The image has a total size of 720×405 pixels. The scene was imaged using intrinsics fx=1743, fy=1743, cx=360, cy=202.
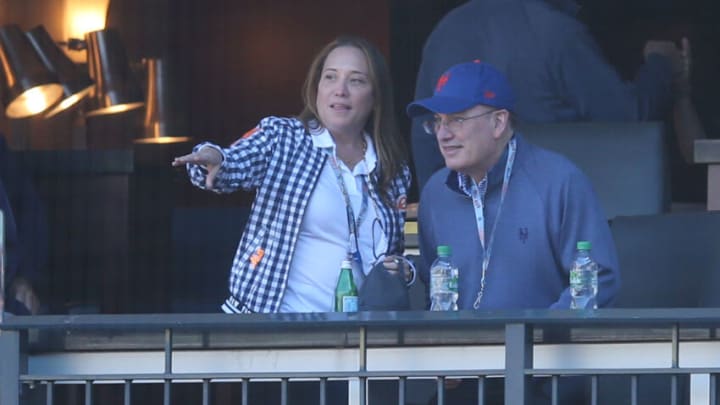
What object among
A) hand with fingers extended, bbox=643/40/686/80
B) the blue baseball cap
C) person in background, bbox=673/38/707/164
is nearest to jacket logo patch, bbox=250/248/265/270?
the blue baseball cap

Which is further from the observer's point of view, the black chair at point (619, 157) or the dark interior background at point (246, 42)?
the dark interior background at point (246, 42)

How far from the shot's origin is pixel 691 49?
8734 millimetres

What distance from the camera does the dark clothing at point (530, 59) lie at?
6000mm

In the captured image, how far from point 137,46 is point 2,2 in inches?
32.7

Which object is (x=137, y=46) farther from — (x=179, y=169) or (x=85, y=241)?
(x=85, y=241)

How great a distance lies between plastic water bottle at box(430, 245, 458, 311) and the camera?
4488 mm

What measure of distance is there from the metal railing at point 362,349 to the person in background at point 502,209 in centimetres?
69

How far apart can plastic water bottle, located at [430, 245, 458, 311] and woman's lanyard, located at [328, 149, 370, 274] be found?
260 millimetres

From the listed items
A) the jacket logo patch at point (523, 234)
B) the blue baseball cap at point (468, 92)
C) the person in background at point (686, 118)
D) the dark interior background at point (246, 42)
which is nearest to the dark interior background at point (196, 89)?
the dark interior background at point (246, 42)

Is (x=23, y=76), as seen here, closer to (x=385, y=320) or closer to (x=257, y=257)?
(x=257, y=257)

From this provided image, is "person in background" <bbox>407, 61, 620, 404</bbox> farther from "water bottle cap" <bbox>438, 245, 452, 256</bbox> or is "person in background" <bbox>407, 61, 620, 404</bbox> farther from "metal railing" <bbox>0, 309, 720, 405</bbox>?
"metal railing" <bbox>0, 309, 720, 405</bbox>

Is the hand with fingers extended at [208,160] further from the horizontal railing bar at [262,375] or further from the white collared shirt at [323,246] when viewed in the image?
the horizontal railing bar at [262,375]

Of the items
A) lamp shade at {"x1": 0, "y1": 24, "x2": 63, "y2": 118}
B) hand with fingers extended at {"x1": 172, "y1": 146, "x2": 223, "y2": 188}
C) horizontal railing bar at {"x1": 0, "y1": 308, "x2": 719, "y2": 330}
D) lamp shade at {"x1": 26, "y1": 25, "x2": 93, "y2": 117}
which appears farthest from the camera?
lamp shade at {"x1": 26, "y1": 25, "x2": 93, "y2": 117}

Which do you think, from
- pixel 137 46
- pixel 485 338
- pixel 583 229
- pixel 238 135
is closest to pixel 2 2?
pixel 137 46
